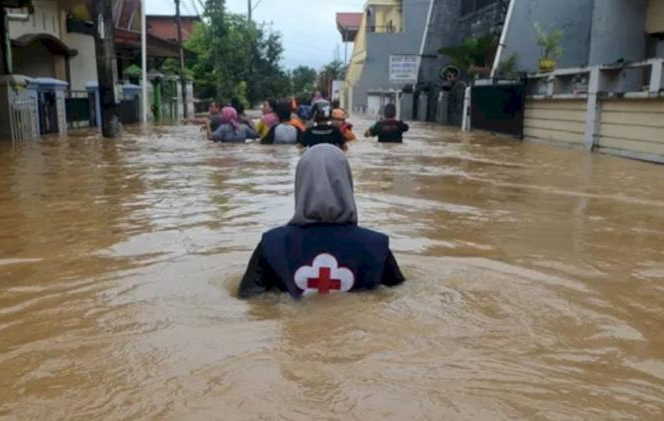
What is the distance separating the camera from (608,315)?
4.18 m

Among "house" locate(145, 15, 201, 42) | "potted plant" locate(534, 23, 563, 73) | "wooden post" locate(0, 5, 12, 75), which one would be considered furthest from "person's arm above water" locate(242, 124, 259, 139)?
"house" locate(145, 15, 201, 42)

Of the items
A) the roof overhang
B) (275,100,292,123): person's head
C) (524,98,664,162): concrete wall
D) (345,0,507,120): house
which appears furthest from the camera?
(345,0,507,120): house

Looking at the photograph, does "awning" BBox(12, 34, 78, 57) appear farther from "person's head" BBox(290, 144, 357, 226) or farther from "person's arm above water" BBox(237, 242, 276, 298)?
"person's head" BBox(290, 144, 357, 226)

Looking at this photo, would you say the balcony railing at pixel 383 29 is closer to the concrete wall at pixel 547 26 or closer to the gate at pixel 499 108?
the concrete wall at pixel 547 26

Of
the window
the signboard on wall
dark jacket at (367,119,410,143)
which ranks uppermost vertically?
the window

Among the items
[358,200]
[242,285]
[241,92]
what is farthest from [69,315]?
[241,92]

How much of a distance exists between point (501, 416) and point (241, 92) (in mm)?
39754

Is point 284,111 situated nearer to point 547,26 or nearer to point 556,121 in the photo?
point 556,121

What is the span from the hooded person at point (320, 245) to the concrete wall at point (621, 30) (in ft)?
61.2

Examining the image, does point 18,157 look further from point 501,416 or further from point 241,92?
point 241,92

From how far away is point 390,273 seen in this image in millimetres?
4469

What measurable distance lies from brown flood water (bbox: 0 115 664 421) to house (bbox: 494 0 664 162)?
17.9 feet

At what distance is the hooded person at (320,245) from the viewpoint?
160 inches

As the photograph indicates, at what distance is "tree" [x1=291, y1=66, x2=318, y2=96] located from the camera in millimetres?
64312
